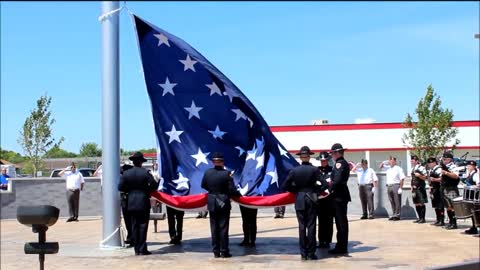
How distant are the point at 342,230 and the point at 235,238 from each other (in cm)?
354

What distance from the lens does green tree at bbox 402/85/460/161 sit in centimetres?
→ 3722

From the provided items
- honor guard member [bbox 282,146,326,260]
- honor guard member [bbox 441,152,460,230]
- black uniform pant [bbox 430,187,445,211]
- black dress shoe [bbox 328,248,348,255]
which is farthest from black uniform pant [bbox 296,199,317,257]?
black uniform pant [bbox 430,187,445,211]

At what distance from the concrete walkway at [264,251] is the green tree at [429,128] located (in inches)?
822

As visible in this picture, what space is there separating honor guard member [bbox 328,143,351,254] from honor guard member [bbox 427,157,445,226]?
16.5 ft

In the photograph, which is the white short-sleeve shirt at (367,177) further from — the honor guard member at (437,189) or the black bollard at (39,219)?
the black bollard at (39,219)

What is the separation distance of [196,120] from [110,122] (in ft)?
5.54

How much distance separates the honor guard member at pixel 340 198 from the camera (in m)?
11.5

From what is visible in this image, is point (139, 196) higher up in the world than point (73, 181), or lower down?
lower down

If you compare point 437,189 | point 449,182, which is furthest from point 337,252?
point 437,189

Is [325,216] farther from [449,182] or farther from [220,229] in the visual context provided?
[449,182]

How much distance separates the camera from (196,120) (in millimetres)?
12273

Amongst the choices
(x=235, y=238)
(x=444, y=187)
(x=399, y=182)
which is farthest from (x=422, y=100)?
(x=235, y=238)

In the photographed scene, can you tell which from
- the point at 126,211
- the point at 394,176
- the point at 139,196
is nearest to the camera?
the point at 139,196

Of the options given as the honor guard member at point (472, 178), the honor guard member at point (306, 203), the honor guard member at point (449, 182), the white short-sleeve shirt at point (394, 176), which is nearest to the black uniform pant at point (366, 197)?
the white short-sleeve shirt at point (394, 176)
